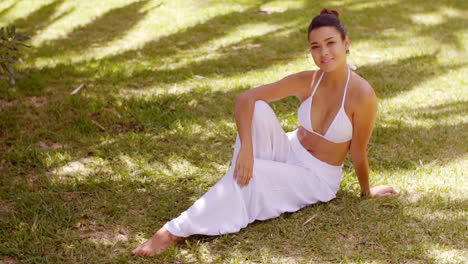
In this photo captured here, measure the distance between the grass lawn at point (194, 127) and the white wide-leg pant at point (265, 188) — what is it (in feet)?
0.38

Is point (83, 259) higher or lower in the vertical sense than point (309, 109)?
lower

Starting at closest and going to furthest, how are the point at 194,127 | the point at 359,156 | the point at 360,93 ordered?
the point at 360,93, the point at 359,156, the point at 194,127

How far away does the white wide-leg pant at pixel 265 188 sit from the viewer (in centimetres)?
320

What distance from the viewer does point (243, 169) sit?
3.19 meters

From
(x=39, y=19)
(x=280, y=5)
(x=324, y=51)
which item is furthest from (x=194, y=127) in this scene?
(x=280, y=5)

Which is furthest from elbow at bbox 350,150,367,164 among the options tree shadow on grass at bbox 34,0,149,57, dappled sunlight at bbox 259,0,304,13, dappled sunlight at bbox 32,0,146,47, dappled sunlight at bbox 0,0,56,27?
dappled sunlight at bbox 0,0,56,27

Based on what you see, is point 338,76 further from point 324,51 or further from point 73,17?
point 73,17

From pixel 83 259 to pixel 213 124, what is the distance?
2233mm

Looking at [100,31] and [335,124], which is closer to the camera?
[335,124]

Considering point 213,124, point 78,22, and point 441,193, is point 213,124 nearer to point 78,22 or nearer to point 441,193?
point 441,193

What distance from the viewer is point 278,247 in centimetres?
324

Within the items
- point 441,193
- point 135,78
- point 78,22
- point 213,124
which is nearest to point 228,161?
point 213,124

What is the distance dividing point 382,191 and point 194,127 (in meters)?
1.98

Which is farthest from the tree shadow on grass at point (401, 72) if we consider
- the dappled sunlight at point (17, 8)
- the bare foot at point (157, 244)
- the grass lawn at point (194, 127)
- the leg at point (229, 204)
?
the dappled sunlight at point (17, 8)
